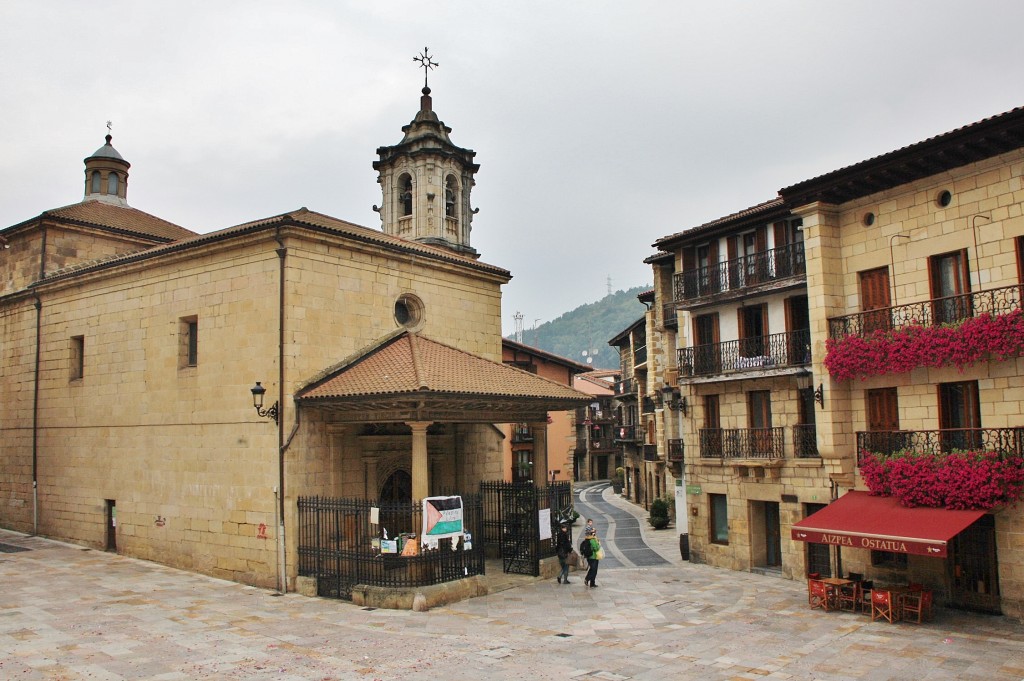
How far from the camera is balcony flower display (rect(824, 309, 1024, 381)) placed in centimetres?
1453

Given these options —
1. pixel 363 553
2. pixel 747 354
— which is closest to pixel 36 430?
pixel 363 553

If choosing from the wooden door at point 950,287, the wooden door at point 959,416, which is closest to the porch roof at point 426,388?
the wooden door at point 959,416

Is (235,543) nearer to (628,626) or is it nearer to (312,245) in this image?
(312,245)

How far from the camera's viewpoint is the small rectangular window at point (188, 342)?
20234 millimetres

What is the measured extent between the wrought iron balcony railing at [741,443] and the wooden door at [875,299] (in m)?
4.40

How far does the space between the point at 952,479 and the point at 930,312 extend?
3569 millimetres

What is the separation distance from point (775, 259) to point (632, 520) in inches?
730

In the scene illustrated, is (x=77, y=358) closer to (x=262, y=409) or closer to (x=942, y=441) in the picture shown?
(x=262, y=409)

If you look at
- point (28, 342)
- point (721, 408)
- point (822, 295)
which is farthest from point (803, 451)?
point (28, 342)

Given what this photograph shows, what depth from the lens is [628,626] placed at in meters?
14.8

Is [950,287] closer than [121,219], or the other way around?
[950,287]

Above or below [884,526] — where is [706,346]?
above

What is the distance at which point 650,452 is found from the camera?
127ft

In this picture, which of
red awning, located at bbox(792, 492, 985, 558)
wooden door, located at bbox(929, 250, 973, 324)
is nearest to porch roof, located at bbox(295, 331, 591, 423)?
red awning, located at bbox(792, 492, 985, 558)
